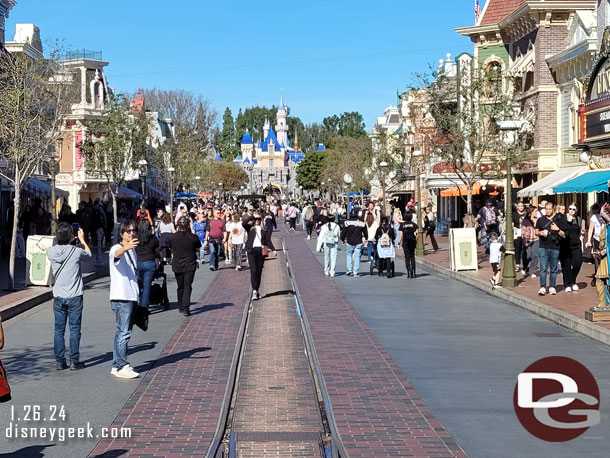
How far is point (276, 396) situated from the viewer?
1021 centimetres

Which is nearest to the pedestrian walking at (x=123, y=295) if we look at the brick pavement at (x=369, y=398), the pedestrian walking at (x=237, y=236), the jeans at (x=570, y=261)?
the brick pavement at (x=369, y=398)

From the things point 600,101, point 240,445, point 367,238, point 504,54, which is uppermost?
point 504,54

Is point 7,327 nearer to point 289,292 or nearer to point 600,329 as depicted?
point 289,292

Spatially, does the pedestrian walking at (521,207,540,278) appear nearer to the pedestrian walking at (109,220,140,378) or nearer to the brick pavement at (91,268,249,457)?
the brick pavement at (91,268,249,457)

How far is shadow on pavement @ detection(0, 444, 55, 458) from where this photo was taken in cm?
764

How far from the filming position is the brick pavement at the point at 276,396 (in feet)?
27.0

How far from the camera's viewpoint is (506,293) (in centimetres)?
1983

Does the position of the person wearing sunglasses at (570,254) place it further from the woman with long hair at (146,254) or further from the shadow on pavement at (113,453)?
the shadow on pavement at (113,453)

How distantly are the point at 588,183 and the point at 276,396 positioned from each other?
74.1 feet

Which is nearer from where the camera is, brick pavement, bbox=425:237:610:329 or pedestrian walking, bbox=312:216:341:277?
brick pavement, bbox=425:237:610:329

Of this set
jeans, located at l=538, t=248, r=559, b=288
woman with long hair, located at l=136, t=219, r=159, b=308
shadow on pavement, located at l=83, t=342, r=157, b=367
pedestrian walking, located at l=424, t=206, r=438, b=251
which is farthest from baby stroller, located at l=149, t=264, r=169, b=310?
pedestrian walking, located at l=424, t=206, r=438, b=251

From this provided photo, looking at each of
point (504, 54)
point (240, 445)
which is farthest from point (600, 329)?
point (504, 54)

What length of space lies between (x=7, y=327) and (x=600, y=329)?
9040 millimetres

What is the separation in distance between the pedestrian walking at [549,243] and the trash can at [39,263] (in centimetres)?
1024
